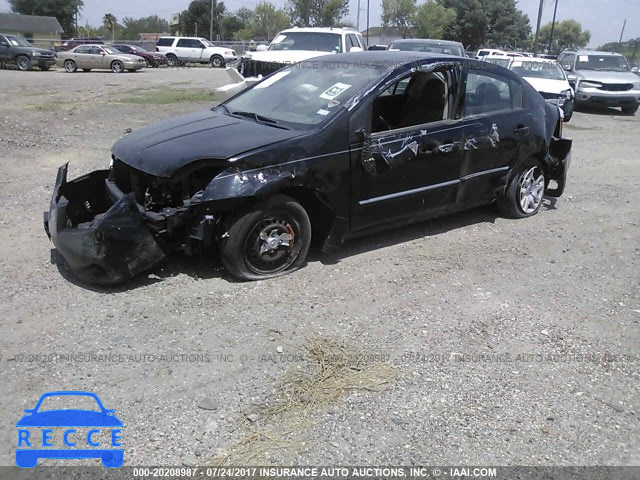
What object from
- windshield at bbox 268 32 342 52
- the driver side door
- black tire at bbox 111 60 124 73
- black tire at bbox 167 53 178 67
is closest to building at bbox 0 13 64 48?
black tire at bbox 167 53 178 67

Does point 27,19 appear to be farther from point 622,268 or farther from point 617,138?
point 622,268

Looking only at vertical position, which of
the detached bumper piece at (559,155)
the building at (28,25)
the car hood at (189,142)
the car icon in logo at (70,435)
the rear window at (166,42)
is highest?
the building at (28,25)

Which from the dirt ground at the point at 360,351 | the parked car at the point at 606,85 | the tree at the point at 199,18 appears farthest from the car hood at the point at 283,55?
the tree at the point at 199,18

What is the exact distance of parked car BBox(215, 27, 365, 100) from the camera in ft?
40.5

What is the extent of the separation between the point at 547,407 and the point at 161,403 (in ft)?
6.91

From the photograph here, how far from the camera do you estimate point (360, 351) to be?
371 centimetres

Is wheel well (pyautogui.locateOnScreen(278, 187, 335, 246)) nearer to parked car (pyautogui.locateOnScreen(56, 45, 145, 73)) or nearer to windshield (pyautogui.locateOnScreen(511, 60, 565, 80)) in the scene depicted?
windshield (pyautogui.locateOnScreen(511, 60, 565, 80))

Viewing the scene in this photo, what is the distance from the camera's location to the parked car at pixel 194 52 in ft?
125

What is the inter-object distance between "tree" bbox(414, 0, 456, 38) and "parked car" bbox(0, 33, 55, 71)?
53.2 metres

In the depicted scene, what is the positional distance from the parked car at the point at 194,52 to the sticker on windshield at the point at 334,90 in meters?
35.3

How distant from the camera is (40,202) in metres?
6.40

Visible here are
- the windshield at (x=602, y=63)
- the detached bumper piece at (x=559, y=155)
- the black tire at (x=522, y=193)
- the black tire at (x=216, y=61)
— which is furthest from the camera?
the black tire at (x=216, y=61)

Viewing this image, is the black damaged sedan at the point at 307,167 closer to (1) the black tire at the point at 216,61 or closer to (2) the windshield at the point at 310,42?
(2) the windshield at the point at 310,42

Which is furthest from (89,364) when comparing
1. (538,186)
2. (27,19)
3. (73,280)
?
(27,19)
